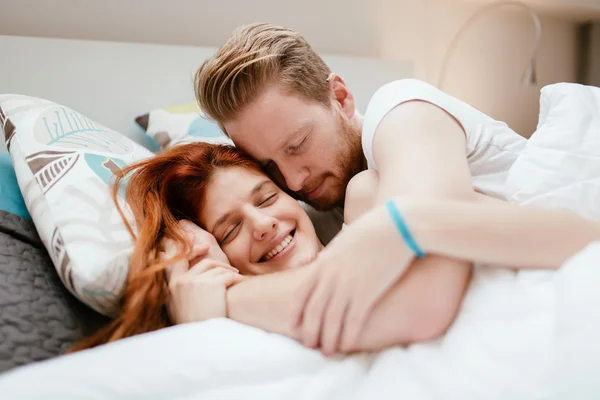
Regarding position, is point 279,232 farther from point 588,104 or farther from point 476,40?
point 476,40

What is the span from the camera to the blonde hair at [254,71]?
43.6 inches

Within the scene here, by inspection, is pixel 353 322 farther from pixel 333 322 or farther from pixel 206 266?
pixel 206 266

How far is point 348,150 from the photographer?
1212 millimetres

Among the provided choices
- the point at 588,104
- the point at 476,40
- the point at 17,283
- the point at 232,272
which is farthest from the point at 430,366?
the point at 476,40

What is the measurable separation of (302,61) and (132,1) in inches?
35.7

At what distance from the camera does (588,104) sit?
3.26 feet

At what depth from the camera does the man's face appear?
1.09m

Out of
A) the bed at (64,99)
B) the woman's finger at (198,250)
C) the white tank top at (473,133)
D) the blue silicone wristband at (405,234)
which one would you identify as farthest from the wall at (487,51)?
the blue silicone wristband at (405,234)

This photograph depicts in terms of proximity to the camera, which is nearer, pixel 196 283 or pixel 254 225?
pixel 196 283

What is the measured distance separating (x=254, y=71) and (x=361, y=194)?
16.0 inches

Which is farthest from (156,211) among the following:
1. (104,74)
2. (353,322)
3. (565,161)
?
(104,74)

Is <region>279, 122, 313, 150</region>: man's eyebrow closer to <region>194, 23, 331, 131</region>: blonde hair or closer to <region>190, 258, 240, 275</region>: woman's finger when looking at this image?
<region>194, 23, 331, 131</region>: blonde hair

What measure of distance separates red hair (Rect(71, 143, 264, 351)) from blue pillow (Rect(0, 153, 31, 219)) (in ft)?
0.65

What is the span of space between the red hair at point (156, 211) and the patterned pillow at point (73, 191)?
3cm
